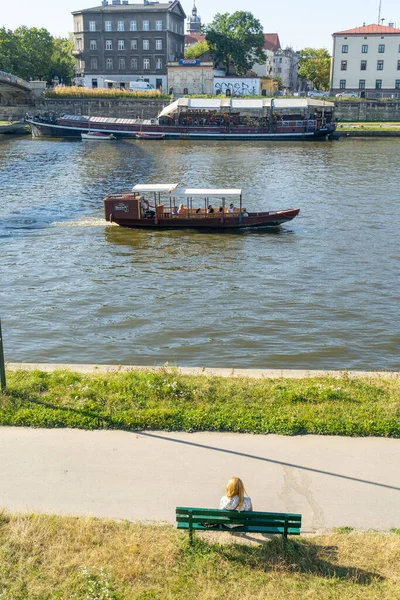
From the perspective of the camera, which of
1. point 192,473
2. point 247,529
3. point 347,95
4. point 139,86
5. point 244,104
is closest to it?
point 247,529

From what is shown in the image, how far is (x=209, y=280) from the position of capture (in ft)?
88.9

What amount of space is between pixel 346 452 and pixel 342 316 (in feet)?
39.8

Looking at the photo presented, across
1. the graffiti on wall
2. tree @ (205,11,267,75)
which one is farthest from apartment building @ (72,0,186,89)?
the graffiti on wall

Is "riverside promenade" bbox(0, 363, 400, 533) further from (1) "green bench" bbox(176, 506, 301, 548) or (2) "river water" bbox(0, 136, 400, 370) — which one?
(2) "river water" bbox(0, 136, 400, 370)

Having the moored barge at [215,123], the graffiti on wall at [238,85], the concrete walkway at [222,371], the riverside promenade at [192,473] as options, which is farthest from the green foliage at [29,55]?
the riverside promenade at [192,473]

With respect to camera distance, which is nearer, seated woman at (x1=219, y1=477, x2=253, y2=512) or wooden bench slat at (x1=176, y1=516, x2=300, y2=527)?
wooden bench slat at (x1=176, y1=516, x2=300, y2=527)

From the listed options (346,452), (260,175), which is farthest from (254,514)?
(260,175)

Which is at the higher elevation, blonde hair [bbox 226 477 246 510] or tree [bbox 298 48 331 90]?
tree [bbox 298 48 331 90]

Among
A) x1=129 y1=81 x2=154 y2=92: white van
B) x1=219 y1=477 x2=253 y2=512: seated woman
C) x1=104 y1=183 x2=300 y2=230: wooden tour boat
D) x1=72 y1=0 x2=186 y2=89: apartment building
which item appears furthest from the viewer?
x1=72 y1=0 x2=186 y2=89: apartment building

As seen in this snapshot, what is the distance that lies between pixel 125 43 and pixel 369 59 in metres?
42.3

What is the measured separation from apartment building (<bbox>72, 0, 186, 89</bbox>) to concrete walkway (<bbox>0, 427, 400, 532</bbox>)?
111622mm

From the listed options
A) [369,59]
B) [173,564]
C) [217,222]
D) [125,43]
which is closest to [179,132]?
[125,43]

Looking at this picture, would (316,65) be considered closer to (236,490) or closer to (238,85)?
(238,85)

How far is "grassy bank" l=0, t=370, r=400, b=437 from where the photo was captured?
11.6 metres
